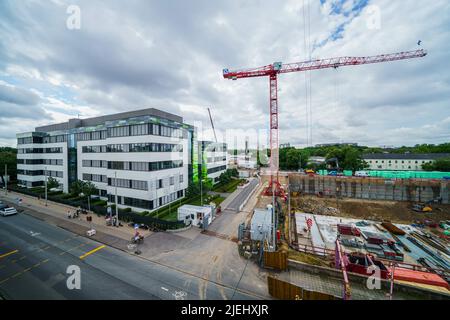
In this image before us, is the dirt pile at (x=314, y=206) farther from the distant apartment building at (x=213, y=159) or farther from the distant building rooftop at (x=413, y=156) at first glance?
the distant building rooftop at (x=413, y=156)

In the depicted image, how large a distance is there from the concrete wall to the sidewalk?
136ft

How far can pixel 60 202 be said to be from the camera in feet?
103

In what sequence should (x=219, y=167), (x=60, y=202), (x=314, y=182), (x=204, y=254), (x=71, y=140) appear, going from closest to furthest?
1. (x=204, y=254)
2. (x=60, y=202)
3. (x=71, y=140)
4. (x=314, y=182)
5. (x=219, y=167)

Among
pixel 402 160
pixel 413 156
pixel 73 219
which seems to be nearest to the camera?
pixel 73 219

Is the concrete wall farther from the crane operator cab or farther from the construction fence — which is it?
the construction fence

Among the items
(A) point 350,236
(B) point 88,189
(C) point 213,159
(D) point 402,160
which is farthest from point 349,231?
(D) point 402,160

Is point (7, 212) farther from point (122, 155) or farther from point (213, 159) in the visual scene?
point (213, 159)

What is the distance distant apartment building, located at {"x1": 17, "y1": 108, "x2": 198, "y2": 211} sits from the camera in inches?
1022

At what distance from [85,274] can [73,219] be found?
50.2ft

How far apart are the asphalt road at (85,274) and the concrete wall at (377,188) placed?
41.3 metres

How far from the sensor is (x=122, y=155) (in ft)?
90.6

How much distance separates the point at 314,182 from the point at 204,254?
130ft
